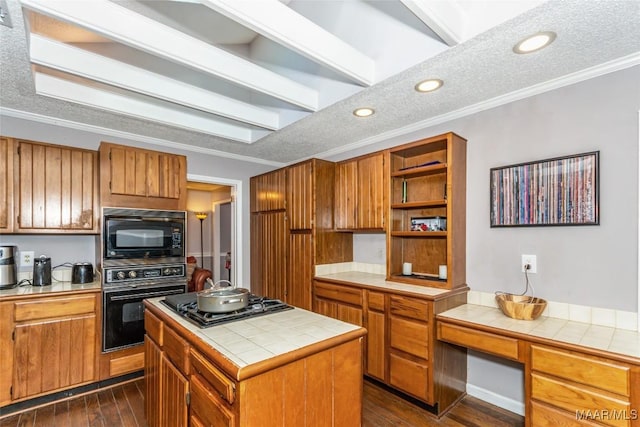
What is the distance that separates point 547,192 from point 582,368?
116cm

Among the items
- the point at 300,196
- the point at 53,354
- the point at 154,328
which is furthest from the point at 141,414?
the point at 300,196

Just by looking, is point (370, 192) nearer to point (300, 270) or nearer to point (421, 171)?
point (421, 171)

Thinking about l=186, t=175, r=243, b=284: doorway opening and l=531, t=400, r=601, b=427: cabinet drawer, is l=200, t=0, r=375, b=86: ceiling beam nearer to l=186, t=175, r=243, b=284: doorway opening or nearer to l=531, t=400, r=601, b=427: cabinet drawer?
l=531, t=400, r=601, b=427: cabinet drawer

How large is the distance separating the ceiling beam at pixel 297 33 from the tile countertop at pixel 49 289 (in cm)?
254

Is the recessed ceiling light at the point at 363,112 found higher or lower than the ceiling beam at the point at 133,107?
lower

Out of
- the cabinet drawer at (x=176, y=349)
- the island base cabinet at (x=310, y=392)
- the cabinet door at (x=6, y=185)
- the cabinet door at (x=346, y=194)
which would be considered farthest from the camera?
the cabinet door at (x=346, y=194)

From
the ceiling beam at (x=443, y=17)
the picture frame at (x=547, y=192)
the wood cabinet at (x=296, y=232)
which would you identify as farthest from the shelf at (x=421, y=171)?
the ceiling beam at (x=443, y=17)

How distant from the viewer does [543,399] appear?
5.79ft

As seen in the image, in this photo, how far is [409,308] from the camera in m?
2.46

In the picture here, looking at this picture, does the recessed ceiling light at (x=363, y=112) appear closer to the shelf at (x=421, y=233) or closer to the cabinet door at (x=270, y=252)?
the shelf at (x=421, y=233)

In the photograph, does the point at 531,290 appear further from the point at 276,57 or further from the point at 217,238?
the point at 217,238

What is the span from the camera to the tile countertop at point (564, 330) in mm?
1656

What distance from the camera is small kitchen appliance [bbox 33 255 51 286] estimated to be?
2682 millimetres

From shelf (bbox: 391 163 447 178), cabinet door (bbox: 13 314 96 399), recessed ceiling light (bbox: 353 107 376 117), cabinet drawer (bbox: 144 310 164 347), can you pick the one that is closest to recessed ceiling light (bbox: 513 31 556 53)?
shelf (bbox: 391 163 447 178)
